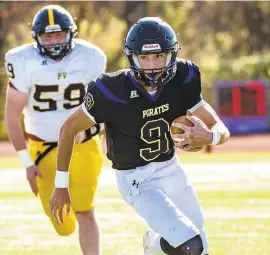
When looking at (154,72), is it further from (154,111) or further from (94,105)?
(94,105)

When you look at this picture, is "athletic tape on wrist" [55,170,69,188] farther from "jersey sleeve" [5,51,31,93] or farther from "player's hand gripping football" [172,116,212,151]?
"jersey sleeve" [5,51,31,93]

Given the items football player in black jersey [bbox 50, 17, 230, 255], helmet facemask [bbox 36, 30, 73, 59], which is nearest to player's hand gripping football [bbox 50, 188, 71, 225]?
football player in black jersey [bbox 50, 17, 230, 255]

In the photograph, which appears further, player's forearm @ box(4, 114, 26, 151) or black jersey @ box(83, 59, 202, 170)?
player's forearm @ box(4, 114, 26, 151)

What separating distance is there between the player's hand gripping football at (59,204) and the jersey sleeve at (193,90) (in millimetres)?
793

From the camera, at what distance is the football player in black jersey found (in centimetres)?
425

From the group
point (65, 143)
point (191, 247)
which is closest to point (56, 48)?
point (65, 143)

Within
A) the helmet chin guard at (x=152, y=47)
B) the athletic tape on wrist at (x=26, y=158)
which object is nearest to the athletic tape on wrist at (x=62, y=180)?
the helmet chin guard at (x=152, y=47)

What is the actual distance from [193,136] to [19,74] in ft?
5.76

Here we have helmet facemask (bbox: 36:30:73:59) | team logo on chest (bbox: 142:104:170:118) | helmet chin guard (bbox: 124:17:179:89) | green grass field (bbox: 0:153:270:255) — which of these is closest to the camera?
helmet chin guard (bbox: 124:17:179:89)

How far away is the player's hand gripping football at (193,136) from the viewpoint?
13.1 feet

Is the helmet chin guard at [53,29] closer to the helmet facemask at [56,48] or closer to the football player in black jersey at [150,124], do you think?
the helmet facemask at [56,48]

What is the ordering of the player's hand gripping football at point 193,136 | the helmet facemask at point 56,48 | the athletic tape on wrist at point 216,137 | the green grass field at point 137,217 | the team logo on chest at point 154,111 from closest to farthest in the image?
1. the player's hand gripping football at point 193,136
2. the athletic tape on wrist at point 216,137
3. the team logo on chest at point 154,111
4. the helmet facemask at point 56,48
5. the green grass field at point 137,217

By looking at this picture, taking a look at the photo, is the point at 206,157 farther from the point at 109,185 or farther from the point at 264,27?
the point at 264,27

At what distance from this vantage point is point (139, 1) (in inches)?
1270
